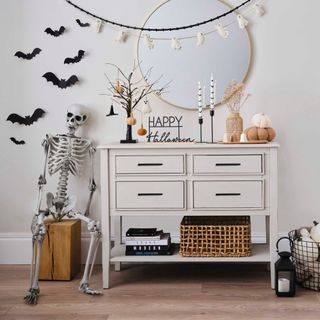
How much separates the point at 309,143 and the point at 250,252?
32.8 inches

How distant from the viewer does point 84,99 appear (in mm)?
3619

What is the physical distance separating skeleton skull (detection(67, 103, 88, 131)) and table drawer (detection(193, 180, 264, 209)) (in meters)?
0.89

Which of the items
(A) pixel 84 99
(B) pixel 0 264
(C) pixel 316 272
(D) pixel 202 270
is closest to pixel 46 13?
(A) pixel 84 99

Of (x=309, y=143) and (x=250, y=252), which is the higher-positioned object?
(x=309, y=143)

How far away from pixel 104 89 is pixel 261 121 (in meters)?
0.99

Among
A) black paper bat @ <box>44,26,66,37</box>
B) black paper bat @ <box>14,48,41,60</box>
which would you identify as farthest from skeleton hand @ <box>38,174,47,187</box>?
black paper bat @ <box>44,26,66,37</box>

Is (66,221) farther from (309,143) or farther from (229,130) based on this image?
(309,143)

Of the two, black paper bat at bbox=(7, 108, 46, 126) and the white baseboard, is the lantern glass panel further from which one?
black paper bat at bbox=(7, 108, 46, 126)

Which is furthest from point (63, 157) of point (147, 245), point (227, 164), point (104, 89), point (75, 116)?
point (227, 164)

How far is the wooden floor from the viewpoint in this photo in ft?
8.88

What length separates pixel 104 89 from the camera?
3613 millimetres

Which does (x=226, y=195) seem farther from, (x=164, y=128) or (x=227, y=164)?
(x=164, y=128)

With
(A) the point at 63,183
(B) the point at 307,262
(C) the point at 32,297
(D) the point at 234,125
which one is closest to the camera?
(C) the point at 32,297

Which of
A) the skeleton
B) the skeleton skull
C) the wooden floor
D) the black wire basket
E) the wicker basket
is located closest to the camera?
the wooden floor
